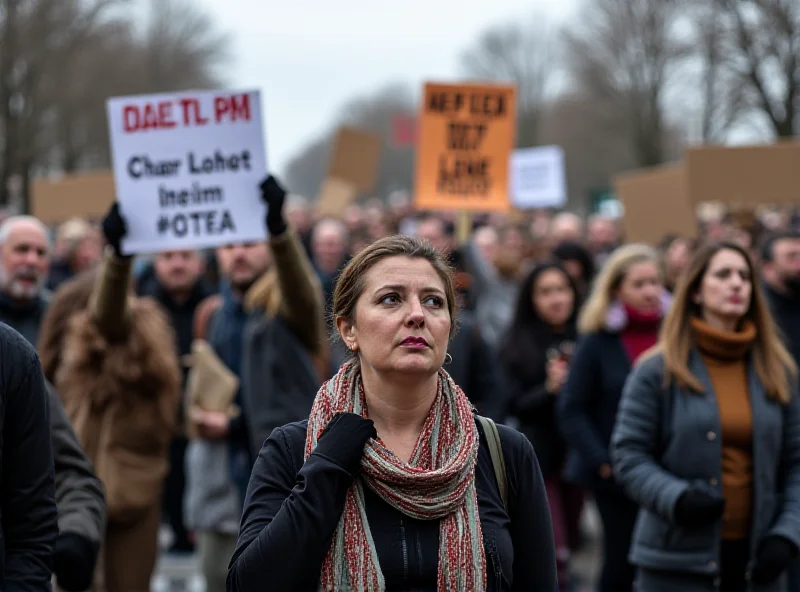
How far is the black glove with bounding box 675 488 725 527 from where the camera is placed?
4.59 m

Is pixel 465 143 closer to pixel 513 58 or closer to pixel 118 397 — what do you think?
pixel 118 397

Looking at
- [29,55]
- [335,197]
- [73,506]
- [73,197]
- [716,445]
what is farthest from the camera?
[29,55]

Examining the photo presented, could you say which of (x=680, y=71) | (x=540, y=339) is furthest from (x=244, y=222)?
(x=680, y=71)

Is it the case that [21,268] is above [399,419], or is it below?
above

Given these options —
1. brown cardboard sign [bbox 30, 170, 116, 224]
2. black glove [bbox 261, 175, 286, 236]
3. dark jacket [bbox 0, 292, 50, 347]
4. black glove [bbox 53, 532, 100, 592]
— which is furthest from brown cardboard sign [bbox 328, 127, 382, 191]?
black glove [bbox 53, 532, 100, 592]

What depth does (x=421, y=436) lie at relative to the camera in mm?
3010

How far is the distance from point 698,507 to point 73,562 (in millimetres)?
2244

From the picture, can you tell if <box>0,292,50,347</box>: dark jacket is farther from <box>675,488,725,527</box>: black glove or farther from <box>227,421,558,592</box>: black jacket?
<box>227,421,558,592</box>: black jacket

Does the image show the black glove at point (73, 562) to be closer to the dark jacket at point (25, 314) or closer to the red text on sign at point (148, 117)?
the dark jacket at point (25, 314)

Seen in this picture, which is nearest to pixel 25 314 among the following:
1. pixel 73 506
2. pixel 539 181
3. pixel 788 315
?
pixel 73 506

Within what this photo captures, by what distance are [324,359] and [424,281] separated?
286 cm

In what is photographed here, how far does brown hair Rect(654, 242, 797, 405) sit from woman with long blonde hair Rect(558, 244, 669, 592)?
109 cm

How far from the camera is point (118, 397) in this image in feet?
19.0

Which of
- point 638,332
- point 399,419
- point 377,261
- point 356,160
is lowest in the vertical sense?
point 638,332
